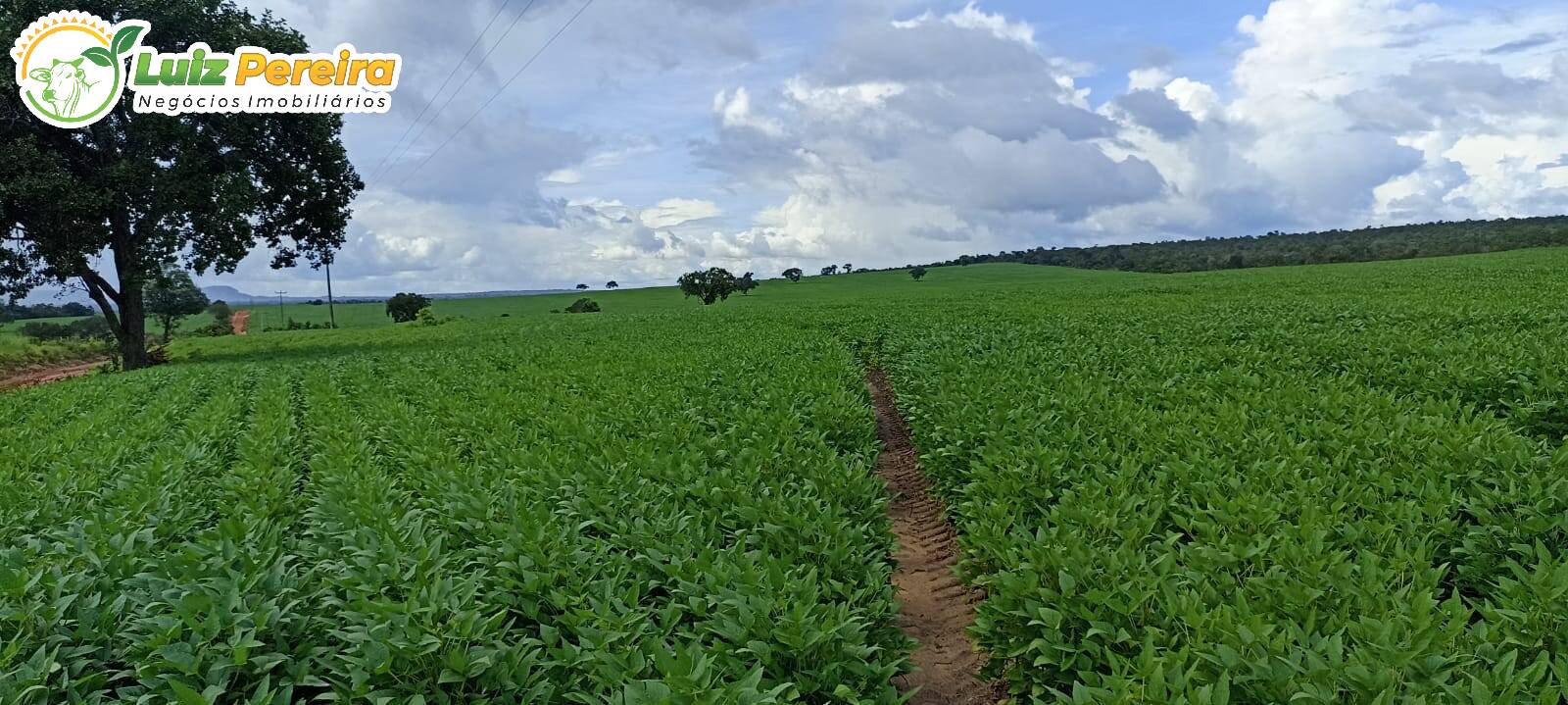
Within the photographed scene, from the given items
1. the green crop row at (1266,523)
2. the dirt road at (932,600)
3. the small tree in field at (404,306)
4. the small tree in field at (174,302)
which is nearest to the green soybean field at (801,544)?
the green crop row at (1266,523)

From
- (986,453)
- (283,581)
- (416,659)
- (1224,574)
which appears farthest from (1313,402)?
(283,581)

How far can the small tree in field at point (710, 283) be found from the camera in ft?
310

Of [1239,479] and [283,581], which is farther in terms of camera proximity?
[1239,479]

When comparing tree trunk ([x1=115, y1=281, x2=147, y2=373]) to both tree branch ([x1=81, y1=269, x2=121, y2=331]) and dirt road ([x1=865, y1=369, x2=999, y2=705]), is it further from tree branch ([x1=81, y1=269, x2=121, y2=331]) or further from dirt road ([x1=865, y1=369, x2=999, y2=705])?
dirt road ([x1=865, y1=369, x2=999, y2=705])

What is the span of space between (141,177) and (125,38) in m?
4.68

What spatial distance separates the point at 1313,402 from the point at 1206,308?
70.0ft

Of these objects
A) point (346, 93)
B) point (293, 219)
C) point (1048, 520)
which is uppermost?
point (346, 93)

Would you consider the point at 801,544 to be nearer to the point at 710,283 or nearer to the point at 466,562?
the point at 466,562

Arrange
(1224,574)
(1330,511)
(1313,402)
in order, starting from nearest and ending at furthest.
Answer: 1. (1224,574)
2. (1330,511)
3. (1313,402)

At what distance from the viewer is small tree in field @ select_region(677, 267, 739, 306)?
94.6 m

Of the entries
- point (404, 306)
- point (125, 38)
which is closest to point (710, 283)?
point (404, 306)

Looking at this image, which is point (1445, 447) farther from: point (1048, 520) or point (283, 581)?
point (283, 581)

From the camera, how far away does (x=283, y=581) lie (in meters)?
4.37

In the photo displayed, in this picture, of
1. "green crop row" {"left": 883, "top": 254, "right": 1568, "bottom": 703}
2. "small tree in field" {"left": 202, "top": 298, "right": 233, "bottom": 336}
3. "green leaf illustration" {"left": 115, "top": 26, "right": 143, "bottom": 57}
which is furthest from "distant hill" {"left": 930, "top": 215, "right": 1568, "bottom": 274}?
"small tree in field" {"left": 202, "top": 298, "right": 233, "bottom": 336}
